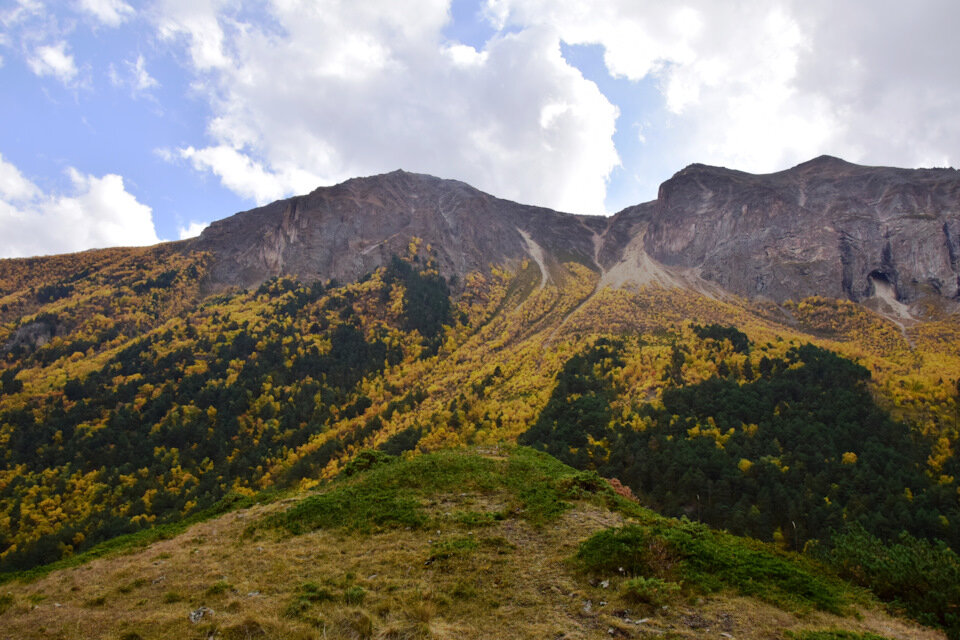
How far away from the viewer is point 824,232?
122 meters

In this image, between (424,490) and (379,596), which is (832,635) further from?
(424,490)

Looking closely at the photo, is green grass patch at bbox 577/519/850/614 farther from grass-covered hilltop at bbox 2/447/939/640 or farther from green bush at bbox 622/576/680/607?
green bush at bbox 622/576/680/607

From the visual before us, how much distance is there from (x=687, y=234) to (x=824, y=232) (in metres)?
37.6

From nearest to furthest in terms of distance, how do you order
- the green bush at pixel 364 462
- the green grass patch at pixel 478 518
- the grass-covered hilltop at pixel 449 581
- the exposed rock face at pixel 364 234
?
the grass-covered hilltop at pixel 449 581 < the green grass patch at pixel 478 518 < the green bush at pixel 364 462 < the exposed rock face at pixel 364 234

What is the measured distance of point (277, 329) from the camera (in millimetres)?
104000

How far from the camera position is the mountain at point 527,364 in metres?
40.4

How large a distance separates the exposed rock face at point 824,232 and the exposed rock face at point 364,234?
4550 centimetres

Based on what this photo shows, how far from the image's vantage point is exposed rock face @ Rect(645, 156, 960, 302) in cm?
10944

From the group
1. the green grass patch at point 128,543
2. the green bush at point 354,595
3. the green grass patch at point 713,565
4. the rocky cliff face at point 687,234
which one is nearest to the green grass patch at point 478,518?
the green grass patch at point 713,565

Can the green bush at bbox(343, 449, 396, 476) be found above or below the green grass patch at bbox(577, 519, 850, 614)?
below

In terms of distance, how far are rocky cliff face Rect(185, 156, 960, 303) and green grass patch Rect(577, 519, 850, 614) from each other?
123 metres

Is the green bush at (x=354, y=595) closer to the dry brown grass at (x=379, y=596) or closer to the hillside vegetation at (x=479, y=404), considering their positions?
the dry brown grass at (x=379, y=596)

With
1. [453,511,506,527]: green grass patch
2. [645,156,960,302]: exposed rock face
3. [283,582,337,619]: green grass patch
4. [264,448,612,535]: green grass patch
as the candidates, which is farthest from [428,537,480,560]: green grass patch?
[645,156,960,302]: exposed rock face

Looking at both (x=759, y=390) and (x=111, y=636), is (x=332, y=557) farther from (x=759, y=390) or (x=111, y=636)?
(x=759, y=390)
